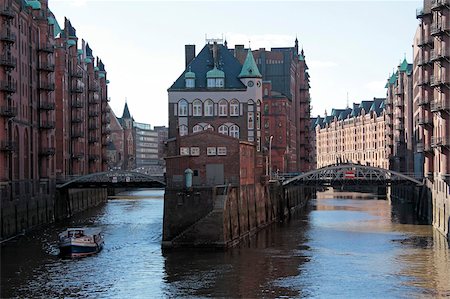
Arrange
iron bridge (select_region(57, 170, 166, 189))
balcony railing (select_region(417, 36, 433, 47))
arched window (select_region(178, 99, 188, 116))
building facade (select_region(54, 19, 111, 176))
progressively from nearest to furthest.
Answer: balcony railing (select_region(417, 36, 433, 47)) → iron bridge (select_region(57, 170, 166, 189)) → arched window (select_region(178, 99, 188, 116)) → building facade (select_region(54, 19, 111, 176))

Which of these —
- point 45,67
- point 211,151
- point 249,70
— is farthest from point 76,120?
point 211,151

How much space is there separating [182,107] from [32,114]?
20836 mm

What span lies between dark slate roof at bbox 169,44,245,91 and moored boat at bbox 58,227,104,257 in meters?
40.3

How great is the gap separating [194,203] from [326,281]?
19.0 metres

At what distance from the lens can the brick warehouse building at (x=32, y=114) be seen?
7438 cm

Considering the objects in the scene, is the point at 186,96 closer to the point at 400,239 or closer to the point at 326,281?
the point at 400,239

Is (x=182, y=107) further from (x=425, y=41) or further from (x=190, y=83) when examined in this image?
(x=425, y=41)

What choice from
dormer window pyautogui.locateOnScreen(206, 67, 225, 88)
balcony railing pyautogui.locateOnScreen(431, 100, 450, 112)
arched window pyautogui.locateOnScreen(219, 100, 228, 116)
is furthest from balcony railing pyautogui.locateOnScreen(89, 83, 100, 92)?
balcony railing pyautogui.locateOnScreen(431, 100, 450, 112)

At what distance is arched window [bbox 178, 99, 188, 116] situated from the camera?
10350 centimetres

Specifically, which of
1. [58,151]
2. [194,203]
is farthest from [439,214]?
[58,151]

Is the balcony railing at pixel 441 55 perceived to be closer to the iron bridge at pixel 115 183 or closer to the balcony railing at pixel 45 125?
the iron bridge at pixel 115 183

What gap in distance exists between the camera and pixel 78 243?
64000mm

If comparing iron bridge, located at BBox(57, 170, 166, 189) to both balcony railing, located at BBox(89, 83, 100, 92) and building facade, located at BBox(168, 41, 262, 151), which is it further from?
balcony railing, located at BBox(89, 83, 100, 92)

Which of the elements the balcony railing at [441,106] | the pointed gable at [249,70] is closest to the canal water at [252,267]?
the balcony railing at [441,106]
